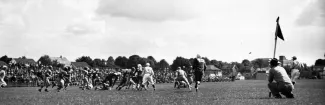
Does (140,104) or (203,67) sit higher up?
(203,67)

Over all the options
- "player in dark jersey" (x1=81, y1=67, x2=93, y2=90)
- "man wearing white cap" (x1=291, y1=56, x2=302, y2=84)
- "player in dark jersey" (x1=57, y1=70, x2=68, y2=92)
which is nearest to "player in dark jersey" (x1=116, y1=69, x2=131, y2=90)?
"player in dark jersey" (x1=81, y1=67, x2=93, y2=90)

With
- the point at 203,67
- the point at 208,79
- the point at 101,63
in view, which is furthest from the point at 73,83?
the point at 101,63

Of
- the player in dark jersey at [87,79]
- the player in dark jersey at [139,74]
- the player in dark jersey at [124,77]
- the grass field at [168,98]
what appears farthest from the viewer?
the player in dark jersey at [87,79]

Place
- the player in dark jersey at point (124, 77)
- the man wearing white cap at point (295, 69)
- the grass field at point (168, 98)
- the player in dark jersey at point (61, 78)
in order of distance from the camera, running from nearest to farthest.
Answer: the grass field at point (168, 98), the man wearing white cap at point (295, 69), the player in dark jersey at point (61, 78), the player in dark jersey at point (124, 77)

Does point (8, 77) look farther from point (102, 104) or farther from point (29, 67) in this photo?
point (102, 104)

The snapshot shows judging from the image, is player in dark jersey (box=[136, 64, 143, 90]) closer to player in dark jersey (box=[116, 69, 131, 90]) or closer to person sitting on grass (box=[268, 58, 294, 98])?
player in dark jersey (box=[116, 69, 131, 90])

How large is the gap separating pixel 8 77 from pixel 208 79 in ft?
115

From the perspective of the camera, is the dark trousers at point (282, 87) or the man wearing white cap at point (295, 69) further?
the man wearing white cap at point (295, 69)

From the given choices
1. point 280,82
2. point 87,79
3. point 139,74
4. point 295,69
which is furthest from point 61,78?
point 280,82

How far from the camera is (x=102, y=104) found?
37.4ft

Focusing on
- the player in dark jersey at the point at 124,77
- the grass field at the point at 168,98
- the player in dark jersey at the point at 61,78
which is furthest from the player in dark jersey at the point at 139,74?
the grass field at the point at 168,98

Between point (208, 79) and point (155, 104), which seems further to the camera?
point (208, 79)

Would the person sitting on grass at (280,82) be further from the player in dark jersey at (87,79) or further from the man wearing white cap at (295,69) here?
the player in dark jersey at (87,79)

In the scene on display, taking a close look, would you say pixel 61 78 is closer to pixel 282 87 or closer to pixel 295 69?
pixel 295 69
